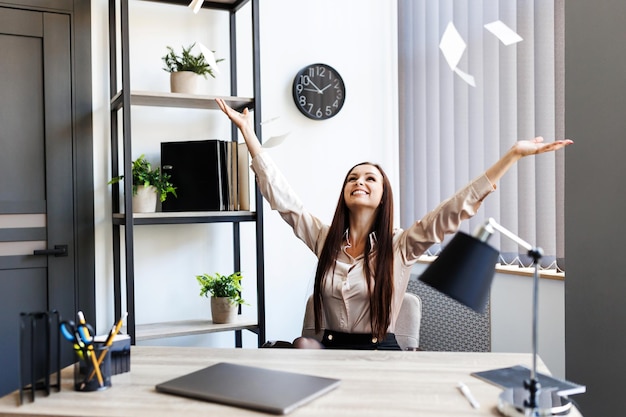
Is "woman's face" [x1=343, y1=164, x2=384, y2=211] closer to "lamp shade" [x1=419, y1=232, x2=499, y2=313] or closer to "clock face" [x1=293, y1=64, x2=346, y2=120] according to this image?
"clock face" [x1=293, y1=64, x2=346, y2=120]

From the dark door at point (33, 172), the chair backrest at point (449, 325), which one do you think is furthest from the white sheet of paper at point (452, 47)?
the dark door at point (33, 172)

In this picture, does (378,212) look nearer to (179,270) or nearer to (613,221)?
(613,221)

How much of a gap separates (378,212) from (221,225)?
3.43 ft

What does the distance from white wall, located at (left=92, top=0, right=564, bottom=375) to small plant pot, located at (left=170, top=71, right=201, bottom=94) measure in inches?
8.5

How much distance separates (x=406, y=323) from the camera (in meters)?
2.57

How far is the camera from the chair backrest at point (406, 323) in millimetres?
2547

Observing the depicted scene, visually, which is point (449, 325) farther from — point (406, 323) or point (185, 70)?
point (185, 70)

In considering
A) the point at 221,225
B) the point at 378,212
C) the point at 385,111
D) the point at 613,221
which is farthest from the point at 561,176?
the point at 221,225

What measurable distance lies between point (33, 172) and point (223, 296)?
107cm

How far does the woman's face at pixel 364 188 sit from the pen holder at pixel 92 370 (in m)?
1.32

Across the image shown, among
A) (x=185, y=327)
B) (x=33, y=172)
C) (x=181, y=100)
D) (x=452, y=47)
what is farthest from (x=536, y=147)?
(x=33, y=172)

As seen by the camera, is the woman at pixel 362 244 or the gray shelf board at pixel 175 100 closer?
the woman at pixel 362 244

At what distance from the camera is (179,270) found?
3.20m

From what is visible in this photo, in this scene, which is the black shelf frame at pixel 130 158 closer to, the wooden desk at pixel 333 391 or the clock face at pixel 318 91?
the clock face at pixel 318 91
